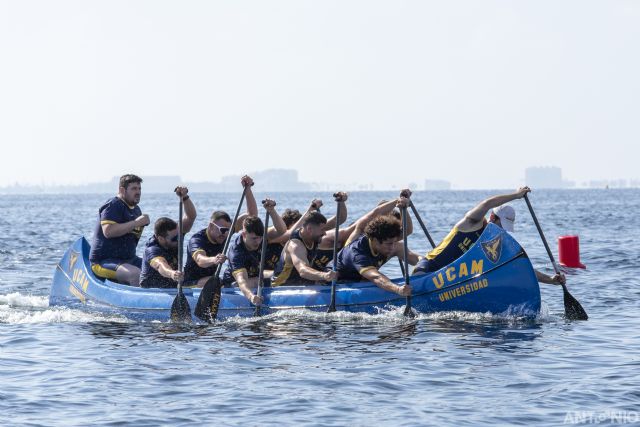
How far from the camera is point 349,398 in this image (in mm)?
9398

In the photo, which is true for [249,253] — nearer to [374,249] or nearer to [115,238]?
[374,249]

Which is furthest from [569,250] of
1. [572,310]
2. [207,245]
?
[207,245]

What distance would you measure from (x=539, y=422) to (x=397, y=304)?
500 centimetres

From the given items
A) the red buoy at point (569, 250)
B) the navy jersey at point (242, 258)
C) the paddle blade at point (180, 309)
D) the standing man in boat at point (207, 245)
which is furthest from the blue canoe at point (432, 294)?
the red buoy at point (569, 250)

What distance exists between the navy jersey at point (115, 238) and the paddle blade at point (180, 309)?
142cm

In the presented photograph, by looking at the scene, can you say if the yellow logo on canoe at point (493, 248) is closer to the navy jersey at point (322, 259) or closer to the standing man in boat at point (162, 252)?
the navy jersey at point (322, 259)

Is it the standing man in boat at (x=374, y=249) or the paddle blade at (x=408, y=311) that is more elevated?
the standing man in boat at (x=374, y=249)

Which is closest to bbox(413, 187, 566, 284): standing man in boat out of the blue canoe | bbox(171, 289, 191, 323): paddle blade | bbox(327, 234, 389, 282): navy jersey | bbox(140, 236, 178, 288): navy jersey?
the blue canoe

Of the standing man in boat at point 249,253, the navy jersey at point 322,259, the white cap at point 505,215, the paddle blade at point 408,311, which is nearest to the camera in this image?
the paddle blade at point 408,311

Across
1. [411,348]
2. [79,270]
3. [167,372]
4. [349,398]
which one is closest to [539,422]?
[349,398]

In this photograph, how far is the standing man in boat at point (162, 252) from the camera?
47.9ft

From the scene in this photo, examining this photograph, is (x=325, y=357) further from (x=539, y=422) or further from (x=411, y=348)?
(x=539, y=422)

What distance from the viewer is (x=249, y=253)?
1434 centimetres

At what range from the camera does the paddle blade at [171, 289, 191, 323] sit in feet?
46.0
